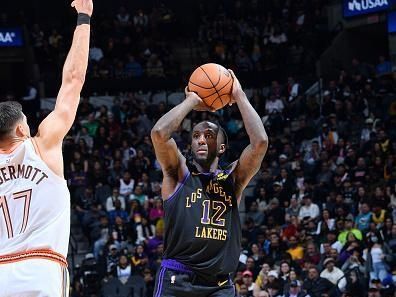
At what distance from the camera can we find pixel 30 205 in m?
4.72

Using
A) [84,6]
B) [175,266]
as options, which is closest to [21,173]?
[84,6]

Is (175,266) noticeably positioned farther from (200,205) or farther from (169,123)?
(169,123)

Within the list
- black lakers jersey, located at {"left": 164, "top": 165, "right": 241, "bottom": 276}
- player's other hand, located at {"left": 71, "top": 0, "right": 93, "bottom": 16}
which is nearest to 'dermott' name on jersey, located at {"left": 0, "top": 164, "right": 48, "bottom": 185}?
player's other hand, located at {"left": 71, "top": 0, "right": 93, "bottom": 16}

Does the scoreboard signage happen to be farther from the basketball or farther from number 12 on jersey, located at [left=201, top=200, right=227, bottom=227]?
number 12 on jersey, located at [left=201, top=200, right=227, bottom=227]

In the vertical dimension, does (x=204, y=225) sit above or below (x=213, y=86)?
below

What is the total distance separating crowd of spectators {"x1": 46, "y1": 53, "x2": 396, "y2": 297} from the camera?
1572 centimetres

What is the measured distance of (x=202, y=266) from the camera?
614 cm

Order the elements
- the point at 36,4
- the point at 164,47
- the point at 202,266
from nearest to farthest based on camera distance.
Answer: the point at 202,266
the point at 164,47
the point at 36,4

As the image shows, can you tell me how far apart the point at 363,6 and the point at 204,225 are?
63.8ft

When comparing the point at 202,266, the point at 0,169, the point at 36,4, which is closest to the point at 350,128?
the point at 36,4

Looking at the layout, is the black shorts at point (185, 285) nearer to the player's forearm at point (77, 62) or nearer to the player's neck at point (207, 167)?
the player's neck at point (207, 167)

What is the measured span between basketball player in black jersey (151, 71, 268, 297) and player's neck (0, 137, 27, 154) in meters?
1.49

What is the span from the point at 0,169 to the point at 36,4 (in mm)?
25101

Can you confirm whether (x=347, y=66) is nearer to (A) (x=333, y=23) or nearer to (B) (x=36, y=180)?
(A) (x=333, y=23)
